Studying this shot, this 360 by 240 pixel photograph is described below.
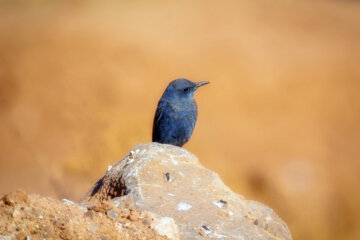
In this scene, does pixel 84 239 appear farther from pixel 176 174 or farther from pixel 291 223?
pixel 291 223

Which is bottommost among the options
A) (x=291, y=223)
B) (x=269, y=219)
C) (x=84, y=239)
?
(x=291, y=223)

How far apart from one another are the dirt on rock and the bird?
9.78ft

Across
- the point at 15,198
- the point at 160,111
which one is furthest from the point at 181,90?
the point at 15,198

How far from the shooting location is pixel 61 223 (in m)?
2.83

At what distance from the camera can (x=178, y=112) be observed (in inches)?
238

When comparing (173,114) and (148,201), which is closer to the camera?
(148,201)

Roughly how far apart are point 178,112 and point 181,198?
8.44 feet

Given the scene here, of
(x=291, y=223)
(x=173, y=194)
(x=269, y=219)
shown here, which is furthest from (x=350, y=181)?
(x=173, y=194)

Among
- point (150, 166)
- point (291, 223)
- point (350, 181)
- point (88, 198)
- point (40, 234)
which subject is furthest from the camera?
point (350, 181)

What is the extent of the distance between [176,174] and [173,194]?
0.28 m

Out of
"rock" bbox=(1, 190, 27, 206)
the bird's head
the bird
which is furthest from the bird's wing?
"rock" bbox=(1, 190, 27, 206)

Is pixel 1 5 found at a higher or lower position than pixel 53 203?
higher

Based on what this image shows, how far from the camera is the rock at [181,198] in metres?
3.30

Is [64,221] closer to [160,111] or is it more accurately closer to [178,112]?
[178,112]
